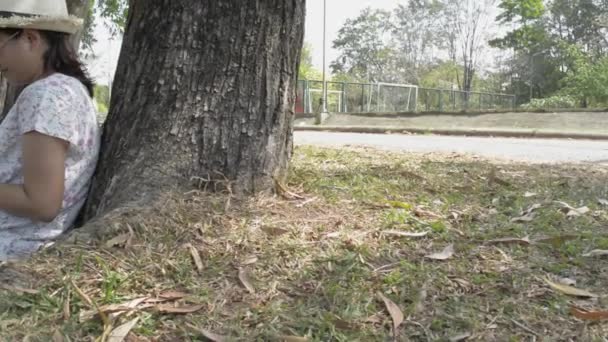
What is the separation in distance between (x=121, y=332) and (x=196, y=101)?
44.3 inches

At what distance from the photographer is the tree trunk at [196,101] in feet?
7.74

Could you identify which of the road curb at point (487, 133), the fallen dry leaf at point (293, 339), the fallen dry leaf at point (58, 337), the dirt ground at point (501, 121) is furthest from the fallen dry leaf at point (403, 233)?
the dirt ground at point (501, 121)

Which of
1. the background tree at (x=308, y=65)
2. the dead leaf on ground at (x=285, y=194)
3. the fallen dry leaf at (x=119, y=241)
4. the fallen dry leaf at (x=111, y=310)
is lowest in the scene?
the fallen dry leaf at (x=111, y=310)

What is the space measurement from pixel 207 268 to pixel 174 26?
1097mm

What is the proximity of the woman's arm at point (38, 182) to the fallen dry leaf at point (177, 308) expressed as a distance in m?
0.73

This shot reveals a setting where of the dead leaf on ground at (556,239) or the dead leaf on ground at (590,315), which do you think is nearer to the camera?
the dead leaf on ground at (590,315)

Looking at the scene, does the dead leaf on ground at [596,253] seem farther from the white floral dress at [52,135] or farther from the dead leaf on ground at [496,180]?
the white floral dress at [52,135]

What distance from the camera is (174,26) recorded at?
7.92ft

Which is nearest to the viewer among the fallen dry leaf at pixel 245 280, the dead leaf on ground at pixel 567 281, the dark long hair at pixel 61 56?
the fallen dry leaf at pixel 245 280

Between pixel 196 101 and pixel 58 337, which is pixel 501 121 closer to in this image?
pixel 196 101

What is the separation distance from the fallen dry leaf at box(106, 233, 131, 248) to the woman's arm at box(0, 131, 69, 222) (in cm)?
33

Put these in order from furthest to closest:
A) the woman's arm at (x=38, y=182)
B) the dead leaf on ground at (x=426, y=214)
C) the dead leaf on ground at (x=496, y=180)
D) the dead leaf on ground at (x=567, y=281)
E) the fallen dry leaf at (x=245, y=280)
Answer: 1. the dead leaf on ground at (x=496, y=180)
2. the dead leaf on ground at (x=426, y=214)
3. the woman's arm at (x=38, y=182)
4. the dead leaf on ground at (x=567, y=281)
5. the fallen dry leaf at (x=245, y=280)

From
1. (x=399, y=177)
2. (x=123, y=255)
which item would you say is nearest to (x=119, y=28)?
(x=399, y=177)

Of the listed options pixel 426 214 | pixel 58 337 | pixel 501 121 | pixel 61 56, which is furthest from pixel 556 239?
pixel 501 121
